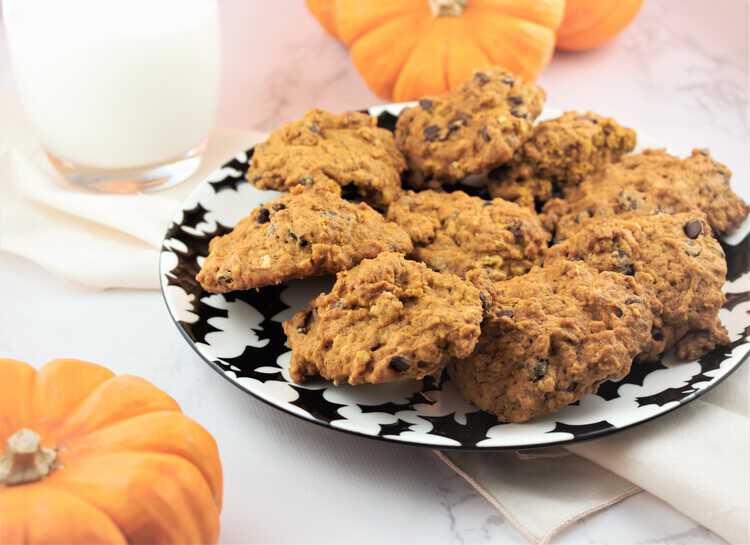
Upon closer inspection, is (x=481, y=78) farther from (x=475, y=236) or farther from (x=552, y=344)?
(x=552, y=344)

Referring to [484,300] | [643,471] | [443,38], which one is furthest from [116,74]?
[643,471]

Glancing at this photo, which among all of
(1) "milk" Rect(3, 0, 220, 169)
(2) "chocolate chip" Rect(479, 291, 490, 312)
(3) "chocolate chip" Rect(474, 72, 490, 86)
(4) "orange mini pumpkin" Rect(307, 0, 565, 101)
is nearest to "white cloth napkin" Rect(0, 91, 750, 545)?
(2) "chocolate chip" Rect(479, 291, 490, 312)

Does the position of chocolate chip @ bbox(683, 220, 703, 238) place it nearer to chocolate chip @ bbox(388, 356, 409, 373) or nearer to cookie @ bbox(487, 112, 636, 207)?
cookie @ bbox(487, 112, 636, 207)

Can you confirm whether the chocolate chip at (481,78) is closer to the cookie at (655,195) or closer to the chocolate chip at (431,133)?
the chocolate chip at (431,133)

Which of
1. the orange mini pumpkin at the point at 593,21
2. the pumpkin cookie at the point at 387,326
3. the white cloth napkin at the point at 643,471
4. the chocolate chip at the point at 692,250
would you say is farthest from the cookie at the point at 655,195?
the orange mini pumpkin at the point at 593,21

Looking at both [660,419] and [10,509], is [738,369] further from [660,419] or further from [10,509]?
[10,509]
